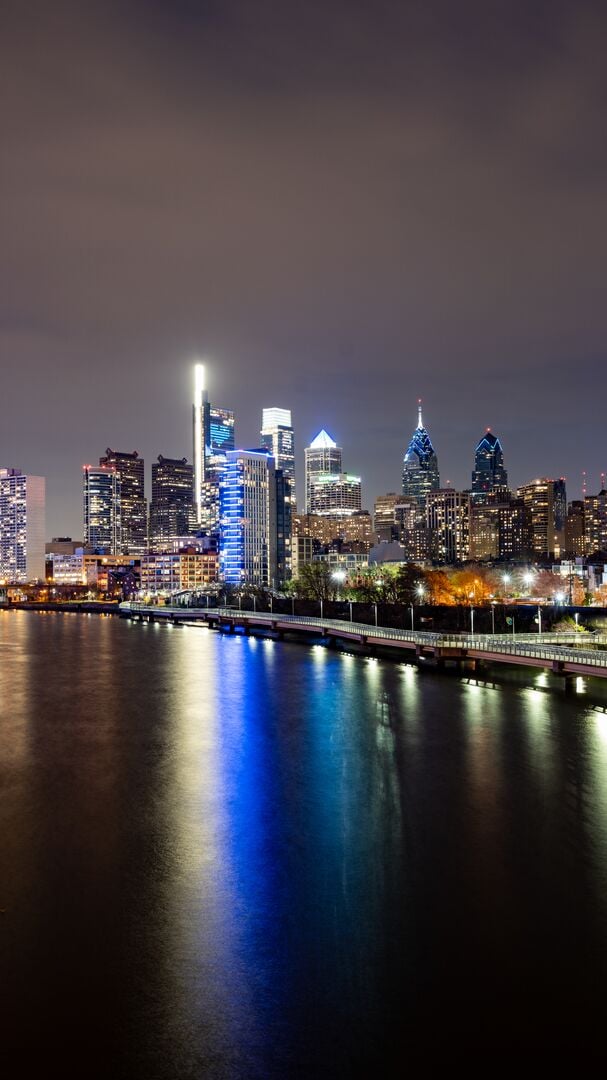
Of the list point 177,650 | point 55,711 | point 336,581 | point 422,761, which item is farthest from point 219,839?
point 336,581

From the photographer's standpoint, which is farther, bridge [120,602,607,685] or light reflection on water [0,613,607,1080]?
bridge [120,602,607,685]

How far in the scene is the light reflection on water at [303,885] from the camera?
14.3 metres

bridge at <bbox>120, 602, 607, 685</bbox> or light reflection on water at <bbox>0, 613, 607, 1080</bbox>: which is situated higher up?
bridge at <bbox>120, 602, 607, 685</bbox>

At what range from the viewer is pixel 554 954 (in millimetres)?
16578

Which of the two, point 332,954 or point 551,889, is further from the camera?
point 551,889

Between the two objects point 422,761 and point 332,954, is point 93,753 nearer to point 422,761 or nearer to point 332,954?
Answer: point 422,761

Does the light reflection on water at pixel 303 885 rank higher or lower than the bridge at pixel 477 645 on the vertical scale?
lower

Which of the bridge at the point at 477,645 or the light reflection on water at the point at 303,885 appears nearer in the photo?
→ the light reflection on water at the point at 303,885

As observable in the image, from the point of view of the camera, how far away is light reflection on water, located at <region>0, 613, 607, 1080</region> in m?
14.3

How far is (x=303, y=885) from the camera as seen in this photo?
20297mm

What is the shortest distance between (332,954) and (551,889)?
21.7ft

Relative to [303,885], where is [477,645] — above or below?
above

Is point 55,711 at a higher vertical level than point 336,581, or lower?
lower

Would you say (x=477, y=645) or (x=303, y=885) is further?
(x=477, y=645)
